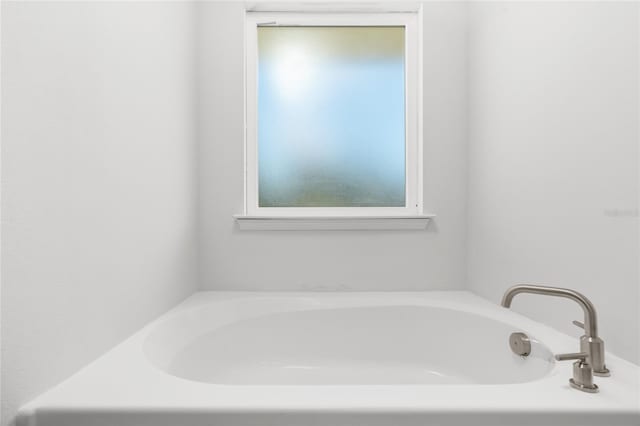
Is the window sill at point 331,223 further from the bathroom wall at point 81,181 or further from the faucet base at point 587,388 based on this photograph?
the faucet base at point 587,388

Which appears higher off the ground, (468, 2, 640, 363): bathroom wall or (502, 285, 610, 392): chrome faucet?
(468, 2, 640, 363): bathroom wall

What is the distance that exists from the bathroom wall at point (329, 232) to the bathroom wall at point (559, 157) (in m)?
0.11

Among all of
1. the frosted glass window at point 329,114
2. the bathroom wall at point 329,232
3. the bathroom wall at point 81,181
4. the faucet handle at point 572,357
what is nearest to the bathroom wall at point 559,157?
the bathroom wall at point 329,232

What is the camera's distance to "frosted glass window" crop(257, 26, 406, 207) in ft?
6.25

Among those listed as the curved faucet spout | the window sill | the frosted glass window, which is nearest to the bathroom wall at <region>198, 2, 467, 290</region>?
the window sill

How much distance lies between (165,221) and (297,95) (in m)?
0.96

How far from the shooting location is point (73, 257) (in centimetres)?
87

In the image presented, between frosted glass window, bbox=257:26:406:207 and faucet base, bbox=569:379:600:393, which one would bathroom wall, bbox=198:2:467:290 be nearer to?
frosted glass window, bbox=257:26:406:207

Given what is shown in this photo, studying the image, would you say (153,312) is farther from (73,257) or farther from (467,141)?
(467,141)

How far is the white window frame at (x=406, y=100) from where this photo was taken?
186 cm

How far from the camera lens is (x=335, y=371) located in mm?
1588

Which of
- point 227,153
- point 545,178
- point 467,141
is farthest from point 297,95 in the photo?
point 545,178

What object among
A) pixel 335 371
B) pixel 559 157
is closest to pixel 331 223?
pixel 335 371

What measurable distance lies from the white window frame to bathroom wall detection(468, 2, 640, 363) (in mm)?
281
